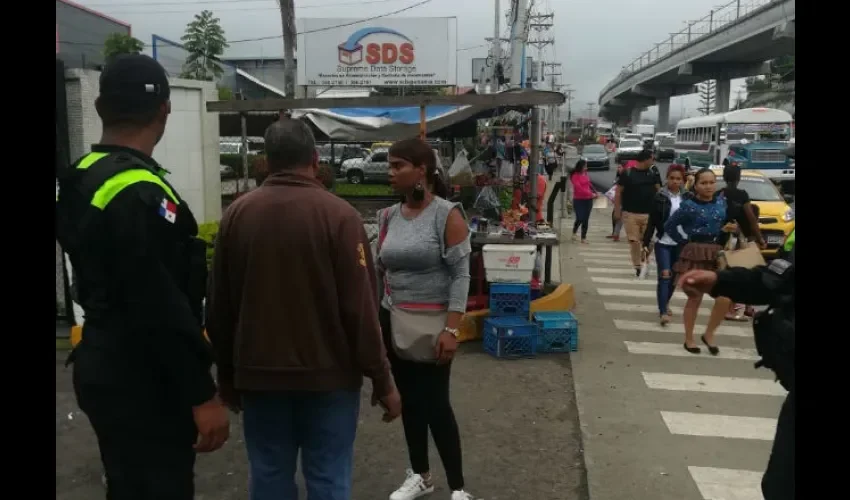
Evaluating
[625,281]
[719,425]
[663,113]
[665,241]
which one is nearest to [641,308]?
[665,241]

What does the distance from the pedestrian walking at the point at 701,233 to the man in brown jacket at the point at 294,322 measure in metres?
4.93

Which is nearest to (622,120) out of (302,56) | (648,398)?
(302,56)

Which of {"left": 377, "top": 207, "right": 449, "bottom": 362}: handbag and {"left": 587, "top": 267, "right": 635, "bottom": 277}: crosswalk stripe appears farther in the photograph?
{"left": 587, "top": 267, "right": 635, "bottom": 277}: crosswalk stripe

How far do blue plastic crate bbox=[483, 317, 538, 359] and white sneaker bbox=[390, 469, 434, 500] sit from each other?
2.82 meters

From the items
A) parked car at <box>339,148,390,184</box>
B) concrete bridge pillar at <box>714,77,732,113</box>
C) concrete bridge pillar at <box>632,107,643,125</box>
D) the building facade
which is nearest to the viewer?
the building facade

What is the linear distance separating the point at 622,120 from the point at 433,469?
151267 millimetres

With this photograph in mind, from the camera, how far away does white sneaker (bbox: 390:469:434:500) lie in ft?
13.1

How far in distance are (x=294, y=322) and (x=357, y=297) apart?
253 mm

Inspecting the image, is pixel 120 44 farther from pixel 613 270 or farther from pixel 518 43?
pixel 613 270

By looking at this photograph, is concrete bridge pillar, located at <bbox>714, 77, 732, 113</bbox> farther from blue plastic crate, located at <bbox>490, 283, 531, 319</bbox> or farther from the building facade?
blue plastic crate, located at <bbox>490, 283, 531, 319</bbox>

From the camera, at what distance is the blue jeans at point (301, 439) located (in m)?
2.79

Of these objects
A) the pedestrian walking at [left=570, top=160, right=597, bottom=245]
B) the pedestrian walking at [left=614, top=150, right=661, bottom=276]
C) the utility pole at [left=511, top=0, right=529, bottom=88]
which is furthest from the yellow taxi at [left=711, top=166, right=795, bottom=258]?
the utility pole at [left=511, top=0, right=529, bottom=88]

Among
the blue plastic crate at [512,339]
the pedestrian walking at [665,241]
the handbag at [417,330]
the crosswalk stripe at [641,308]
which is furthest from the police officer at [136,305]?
the crosswalk stripe at [641,308]
